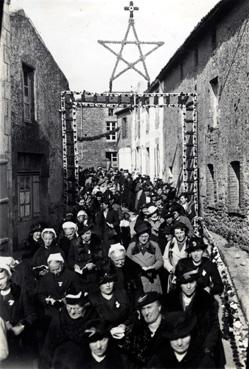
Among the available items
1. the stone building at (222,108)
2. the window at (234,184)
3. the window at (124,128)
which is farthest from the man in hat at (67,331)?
the window at (124,128)

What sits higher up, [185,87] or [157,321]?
[185,87]

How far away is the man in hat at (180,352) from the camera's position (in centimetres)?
362

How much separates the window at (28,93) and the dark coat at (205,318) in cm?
869

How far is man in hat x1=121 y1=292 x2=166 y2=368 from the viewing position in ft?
13.7

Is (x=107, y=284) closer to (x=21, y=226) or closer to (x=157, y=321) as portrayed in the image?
(x=157, y=321)

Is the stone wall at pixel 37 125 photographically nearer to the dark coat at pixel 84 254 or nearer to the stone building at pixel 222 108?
the dark coat at pixel 84 254

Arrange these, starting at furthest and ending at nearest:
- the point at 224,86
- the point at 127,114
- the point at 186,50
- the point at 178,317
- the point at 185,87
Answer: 1. the point at 127,114
2. the point at 185,87
3. the point at 186,50
4. the point at 224,86
5. the point at 178,317

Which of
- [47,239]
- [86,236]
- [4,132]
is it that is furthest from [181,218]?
[4,132]

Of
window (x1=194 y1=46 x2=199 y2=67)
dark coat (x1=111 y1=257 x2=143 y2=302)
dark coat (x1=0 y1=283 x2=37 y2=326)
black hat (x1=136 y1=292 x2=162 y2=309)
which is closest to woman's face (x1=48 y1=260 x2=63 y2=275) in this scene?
dark coat (x1=0 y1=283 x2=37 y2=326)

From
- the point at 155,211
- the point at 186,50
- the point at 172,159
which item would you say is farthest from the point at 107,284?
the point at 172,159

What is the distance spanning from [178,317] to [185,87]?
16071 millimetres

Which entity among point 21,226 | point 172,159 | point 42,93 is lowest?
point 21,226

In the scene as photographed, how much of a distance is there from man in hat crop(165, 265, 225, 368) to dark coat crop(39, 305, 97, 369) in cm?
96

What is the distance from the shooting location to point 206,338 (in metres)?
4.04
